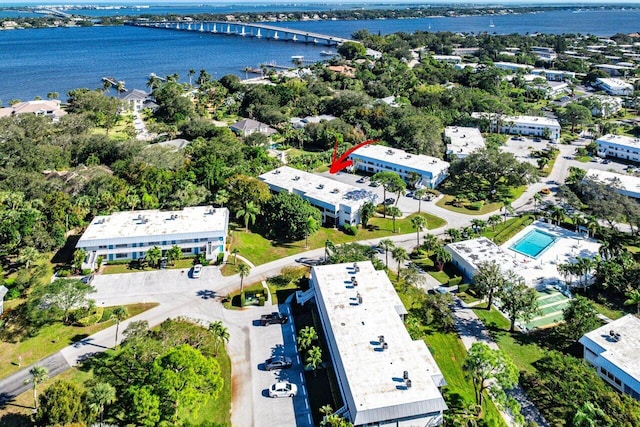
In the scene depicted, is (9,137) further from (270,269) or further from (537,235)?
(537,235)

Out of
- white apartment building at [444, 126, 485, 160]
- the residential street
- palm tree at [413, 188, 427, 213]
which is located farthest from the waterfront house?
the residential street

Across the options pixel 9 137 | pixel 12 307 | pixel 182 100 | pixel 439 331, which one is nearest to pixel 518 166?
pixel 439 331

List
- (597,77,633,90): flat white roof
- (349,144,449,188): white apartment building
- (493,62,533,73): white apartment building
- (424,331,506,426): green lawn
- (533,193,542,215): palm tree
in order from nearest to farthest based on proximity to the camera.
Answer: (424,331,506,426): green lawn
(533,193,542,215): palm tree
(349,144,449,188): white apartment building
(597,77,633,90): flat white roof
(493,62,533,73): white apartment building

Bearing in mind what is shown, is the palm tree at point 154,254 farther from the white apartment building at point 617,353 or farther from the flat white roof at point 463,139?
the flat white roof at point 463,139

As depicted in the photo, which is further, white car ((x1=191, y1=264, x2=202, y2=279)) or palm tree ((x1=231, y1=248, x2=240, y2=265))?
palm tree ((x1=231, y1=248, x2=240, y2=265))

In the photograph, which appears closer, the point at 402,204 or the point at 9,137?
the point at 402,204

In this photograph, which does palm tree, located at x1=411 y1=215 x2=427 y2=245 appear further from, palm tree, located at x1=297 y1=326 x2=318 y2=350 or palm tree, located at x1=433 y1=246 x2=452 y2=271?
palm tree, located at x1=297 y1=326 x2=318 y2=350
